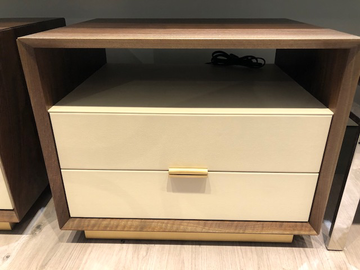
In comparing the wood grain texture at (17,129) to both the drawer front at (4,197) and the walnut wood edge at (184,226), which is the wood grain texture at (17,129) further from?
the walnut wood edge at (184,226)

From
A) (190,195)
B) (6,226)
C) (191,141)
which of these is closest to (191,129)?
(191,141)

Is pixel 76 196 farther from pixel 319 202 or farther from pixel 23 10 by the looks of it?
pixel 23 10

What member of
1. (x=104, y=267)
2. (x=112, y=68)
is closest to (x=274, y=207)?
(x=104, y=267)

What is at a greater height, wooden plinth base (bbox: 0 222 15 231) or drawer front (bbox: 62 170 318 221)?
drawer front (bbox: 62 170 318 221)

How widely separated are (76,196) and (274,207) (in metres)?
0.41

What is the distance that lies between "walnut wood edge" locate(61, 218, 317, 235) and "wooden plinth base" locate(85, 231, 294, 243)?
0.14 feet

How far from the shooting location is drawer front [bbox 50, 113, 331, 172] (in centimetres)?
57

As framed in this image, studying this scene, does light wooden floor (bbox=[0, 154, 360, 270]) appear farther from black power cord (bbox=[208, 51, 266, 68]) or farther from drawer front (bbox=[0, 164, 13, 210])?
black power cord (bbox=[208, 51, 266, 68])

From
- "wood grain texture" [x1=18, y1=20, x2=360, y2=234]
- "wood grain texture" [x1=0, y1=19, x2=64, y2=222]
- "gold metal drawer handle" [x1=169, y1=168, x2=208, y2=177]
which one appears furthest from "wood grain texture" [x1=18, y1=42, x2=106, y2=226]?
"gold metal drawer handle" [x1=169, y1=168, x2=208, y2=177]

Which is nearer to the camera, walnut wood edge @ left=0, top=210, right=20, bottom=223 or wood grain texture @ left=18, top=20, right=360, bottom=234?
wood grain texture @ left=18, top=20, right=360, bottom=234

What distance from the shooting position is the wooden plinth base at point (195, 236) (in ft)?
2.32

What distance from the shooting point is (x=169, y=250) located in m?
0.70

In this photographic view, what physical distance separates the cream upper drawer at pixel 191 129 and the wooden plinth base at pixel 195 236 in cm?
18

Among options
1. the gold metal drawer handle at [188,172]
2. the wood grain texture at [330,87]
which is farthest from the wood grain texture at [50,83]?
the wood grain texture at [330,87]
